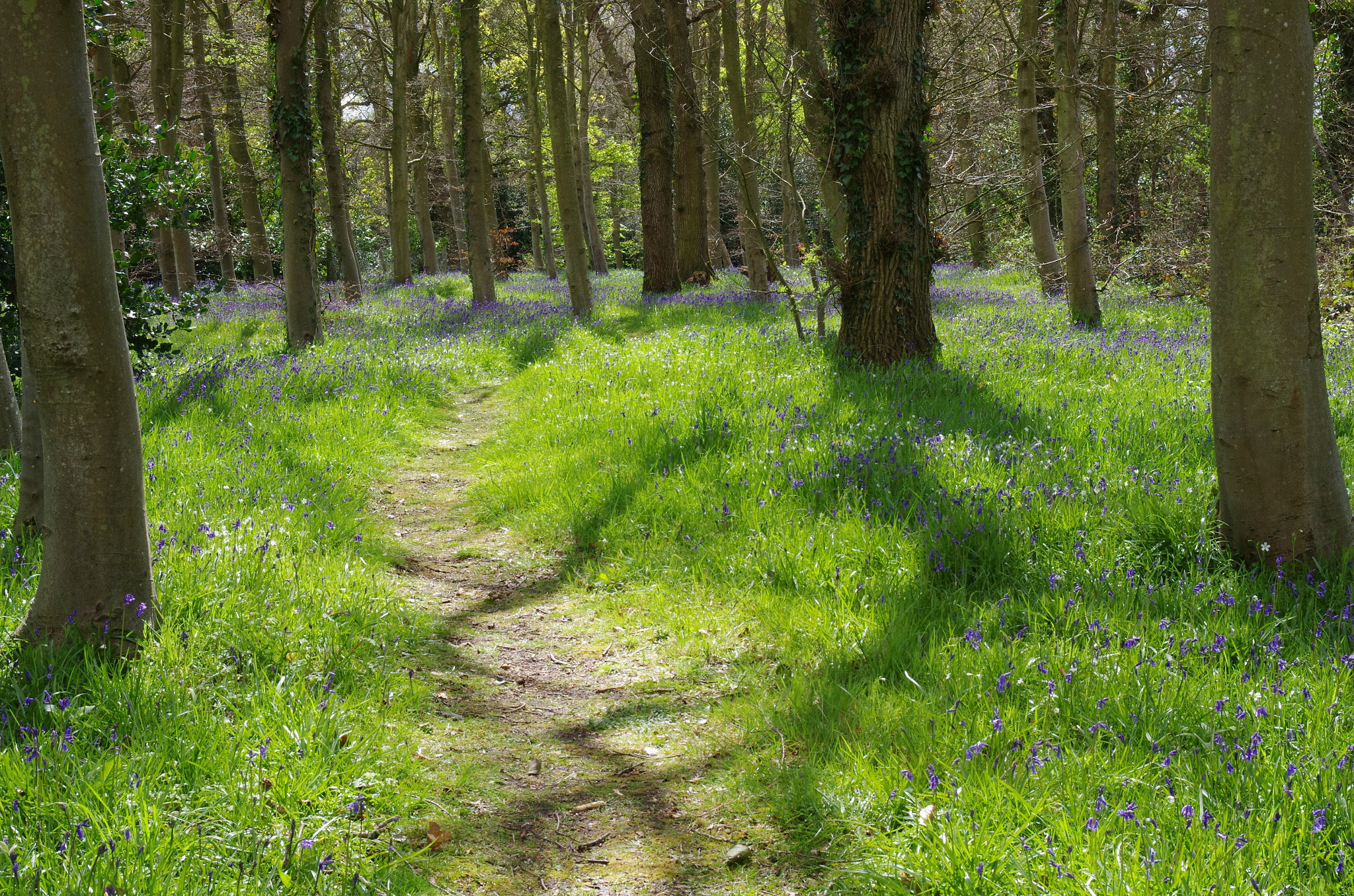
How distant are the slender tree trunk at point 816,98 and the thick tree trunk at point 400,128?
1097cm

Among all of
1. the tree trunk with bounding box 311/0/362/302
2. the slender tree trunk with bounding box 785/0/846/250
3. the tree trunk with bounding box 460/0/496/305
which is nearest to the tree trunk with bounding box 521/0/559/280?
the tree trunk with bounding box 311/0/362/302

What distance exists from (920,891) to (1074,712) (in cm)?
97

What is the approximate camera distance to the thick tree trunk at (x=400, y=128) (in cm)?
1995

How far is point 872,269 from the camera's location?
8469mm

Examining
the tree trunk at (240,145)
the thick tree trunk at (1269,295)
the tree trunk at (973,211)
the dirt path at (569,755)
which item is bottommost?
Result: the dirt path at (569,755)

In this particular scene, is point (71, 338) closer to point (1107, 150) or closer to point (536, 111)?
point (1107, 150)

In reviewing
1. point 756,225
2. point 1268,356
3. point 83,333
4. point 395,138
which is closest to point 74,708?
point 83,333

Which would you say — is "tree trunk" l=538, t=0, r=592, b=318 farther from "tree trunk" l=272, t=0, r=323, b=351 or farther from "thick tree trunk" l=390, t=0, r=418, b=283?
"thick tree trunk" l=390, t=0, r=418, b=283

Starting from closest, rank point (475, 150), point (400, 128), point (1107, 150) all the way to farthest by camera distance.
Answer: point (475, 150), point (1107, 150), point (400, 128)

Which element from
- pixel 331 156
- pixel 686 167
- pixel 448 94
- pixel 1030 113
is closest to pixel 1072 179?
pixel 1030 113

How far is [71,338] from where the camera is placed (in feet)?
10.3

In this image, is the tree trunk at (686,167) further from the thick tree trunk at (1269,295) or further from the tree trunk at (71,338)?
the tree trunk at (71,338)

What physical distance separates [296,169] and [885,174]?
7939mm

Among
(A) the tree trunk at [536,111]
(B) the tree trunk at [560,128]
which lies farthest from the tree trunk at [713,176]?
(B) the tree trunk at [560,128]
